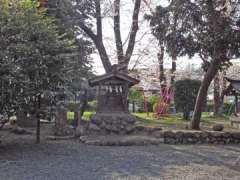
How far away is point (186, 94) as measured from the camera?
21188 mm

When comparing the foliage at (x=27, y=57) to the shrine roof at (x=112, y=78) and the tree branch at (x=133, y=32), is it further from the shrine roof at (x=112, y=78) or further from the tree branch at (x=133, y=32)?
the tree branch at (x=133, y=32)

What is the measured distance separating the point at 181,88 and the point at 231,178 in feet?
46.9

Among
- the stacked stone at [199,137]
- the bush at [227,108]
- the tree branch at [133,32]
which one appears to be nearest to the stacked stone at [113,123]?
the stacked stone at [199,137]

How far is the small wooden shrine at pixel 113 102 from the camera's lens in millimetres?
14102

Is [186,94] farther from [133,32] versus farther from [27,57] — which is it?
[27,57]

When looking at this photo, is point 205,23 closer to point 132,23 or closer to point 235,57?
point 235,57

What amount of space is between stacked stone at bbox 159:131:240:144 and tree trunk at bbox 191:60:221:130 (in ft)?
6.19

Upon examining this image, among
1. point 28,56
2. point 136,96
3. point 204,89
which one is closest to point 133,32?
point 204,89

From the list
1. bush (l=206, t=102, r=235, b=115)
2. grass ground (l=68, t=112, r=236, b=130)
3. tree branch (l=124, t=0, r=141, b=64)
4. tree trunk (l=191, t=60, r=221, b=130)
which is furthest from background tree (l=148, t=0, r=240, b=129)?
bush (l=206, t=102, r=235, b=115)

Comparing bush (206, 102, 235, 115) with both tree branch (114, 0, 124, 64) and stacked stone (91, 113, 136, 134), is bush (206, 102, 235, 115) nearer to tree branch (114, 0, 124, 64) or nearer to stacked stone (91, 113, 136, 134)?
tree branch (114, 0, 124, 64)

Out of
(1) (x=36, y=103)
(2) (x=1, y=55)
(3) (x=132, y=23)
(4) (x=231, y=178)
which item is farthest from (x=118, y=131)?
(3) (x=132, y=23)

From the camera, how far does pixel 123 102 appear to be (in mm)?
14906

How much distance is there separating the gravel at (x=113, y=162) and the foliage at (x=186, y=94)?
8970 millimetres

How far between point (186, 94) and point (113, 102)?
7588 millimetres
